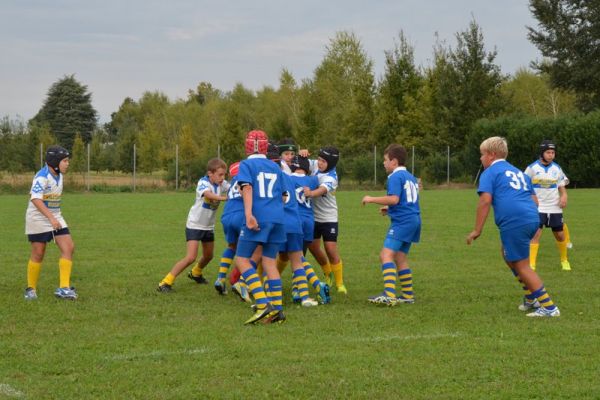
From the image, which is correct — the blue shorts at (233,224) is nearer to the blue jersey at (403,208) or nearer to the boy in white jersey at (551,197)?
the blue jersey at (403,208)

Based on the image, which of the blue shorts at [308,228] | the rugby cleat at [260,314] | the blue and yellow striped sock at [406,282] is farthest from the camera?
the blue shorts at [308,228]

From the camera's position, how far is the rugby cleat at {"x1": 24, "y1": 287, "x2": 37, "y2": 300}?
9.09m

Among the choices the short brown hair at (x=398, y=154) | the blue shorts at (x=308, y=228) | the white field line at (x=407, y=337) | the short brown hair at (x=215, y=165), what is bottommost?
the white field line at (x=407, y=337)

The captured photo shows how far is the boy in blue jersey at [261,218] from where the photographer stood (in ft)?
26.0

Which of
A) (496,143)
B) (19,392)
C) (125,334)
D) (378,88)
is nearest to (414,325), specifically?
(496,143)

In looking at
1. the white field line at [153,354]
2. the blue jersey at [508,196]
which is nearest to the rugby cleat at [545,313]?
the blue jersey at [508,196]

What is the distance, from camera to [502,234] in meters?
8.10

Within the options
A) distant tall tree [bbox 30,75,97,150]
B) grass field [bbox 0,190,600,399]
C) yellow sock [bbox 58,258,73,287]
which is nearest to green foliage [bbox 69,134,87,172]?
grass field [bbox 0,190,600,399]

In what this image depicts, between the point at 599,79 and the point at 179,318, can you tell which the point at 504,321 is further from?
the point at 599,79

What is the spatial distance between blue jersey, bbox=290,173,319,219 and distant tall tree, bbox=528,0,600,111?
43.5m

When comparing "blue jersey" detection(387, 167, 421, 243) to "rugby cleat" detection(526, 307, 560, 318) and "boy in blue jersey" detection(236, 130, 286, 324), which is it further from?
"rugby cleat" detection(526, 307, 560, 318)

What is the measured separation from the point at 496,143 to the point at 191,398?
4515 millimetres

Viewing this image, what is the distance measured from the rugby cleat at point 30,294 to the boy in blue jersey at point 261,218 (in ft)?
8.66

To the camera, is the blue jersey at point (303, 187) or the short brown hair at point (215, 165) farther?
the short brown hair at point (215, 165)
